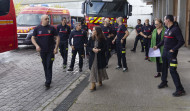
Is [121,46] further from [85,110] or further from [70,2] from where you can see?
[70,2]

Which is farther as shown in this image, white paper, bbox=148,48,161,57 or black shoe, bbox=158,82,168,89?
white paper, bbox=148,48,161,57

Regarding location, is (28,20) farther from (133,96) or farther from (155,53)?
(133,96)

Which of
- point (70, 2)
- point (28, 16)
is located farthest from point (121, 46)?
point (70, 2)

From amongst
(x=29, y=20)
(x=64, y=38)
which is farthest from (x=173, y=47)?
(x=29, y=20)

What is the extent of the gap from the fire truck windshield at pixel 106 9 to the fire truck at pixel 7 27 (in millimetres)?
6622

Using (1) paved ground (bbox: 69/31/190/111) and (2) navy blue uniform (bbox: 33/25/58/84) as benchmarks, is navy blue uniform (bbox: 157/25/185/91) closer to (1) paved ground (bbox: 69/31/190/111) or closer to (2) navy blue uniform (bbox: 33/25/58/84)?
(1) paved ground (bbox: 69/31/190/111)

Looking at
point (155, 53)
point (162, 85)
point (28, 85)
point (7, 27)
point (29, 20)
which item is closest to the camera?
point (162, 85)

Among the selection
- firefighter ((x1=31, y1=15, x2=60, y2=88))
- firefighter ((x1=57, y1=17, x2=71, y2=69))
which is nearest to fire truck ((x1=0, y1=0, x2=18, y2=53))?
firefighter ((x1=57, y1=17, x2=71, y2=69))

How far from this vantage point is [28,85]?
23.9ft

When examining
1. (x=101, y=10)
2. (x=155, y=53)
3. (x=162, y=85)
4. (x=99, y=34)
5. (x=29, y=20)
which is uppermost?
(x=101, y=10)

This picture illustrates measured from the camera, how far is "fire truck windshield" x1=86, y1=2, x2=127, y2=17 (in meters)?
15.3

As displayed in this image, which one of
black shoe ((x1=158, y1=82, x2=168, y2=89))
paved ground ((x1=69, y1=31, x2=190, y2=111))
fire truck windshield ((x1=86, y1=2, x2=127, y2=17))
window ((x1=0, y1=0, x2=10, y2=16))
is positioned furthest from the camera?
fire truck windshield ((x1=86, y1=2, x2=127, y2=17))

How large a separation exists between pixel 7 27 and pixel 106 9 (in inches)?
294

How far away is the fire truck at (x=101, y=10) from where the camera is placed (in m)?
15.2
